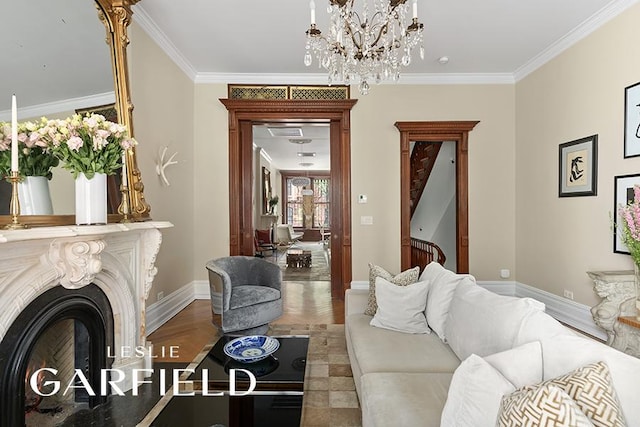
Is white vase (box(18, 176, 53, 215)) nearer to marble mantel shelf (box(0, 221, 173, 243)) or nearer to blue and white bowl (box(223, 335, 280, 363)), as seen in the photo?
marble mantel shelf (box(0, 221, 173, 243))

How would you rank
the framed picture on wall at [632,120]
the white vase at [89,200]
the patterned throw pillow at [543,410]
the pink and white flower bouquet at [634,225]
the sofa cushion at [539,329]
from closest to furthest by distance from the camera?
the patterned throw pillow at [543,410] < the sofa cushion at [539,329] < the white vase at [89,200] < the pink and white flower bouquet at [634,225] < the framed picture on wall at [632,120]

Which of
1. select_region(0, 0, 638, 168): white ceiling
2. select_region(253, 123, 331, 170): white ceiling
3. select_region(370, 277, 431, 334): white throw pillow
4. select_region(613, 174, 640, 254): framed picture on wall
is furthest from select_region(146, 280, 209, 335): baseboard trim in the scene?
select_region(613, 174, 640, 254): framed picture on wall

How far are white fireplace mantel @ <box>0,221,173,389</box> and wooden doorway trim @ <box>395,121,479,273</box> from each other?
11.3ft

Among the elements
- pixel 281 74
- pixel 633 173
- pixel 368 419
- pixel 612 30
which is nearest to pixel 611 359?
pixel 368 419

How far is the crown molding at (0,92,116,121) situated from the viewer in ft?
6.17

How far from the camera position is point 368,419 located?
162 centimetres

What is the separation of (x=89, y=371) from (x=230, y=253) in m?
2.69

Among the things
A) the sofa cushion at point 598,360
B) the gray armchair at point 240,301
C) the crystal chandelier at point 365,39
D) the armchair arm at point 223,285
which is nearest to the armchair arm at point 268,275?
the gray armchair at point 240,301

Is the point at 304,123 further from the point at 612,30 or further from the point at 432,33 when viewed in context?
the point at 612,30

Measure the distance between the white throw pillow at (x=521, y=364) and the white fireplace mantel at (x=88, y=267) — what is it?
2179 millimetres

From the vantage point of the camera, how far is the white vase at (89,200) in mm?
2148

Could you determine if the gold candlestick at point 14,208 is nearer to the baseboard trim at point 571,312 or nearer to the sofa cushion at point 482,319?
the sofa cushion at point 482,319

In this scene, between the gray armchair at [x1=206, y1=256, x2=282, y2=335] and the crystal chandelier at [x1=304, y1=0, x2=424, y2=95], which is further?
the gray armchair at [x1=206, y1=256, x2=282, y2=335]

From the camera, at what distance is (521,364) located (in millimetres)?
1318
